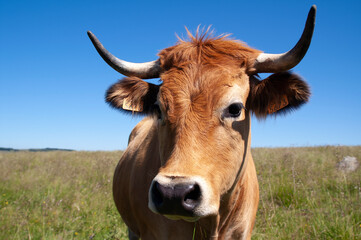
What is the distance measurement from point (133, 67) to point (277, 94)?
1.58 meters

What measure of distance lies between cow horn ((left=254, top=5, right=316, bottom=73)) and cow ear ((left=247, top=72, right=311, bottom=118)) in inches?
4.0

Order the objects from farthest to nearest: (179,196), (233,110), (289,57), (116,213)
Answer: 1. (116,213)
2. (289,57)
3. (233,110)
4. (179,196)

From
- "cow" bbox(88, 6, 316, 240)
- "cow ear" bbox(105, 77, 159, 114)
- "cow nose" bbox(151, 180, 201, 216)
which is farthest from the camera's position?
"cow ear" bbox(105, 77, 159, 114)

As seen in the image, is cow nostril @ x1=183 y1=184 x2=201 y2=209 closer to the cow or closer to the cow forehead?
the cow

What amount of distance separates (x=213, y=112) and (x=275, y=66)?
880 millimetres

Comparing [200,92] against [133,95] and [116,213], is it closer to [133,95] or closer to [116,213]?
[133,95]

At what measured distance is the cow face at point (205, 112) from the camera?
1.87m

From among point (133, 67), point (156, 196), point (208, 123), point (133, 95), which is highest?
point (133, 67)

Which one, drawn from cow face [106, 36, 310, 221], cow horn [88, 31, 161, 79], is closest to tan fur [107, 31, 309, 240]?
cow face [106, 36, 310, 221]

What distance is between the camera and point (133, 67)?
3.13m

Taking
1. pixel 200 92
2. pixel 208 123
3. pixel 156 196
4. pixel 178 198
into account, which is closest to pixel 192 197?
pixel 178 198

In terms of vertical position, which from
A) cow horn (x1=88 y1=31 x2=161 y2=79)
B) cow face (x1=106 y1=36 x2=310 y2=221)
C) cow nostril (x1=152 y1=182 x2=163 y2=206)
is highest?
cow horn (x1=88 y1=31 x2=161 y2=79)

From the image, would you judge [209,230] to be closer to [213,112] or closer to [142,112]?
[213,112]

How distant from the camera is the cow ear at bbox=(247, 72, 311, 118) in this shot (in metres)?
2.70
